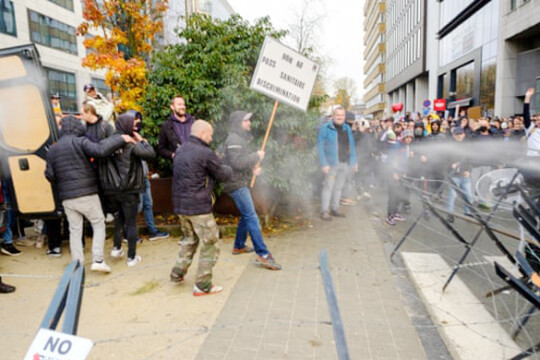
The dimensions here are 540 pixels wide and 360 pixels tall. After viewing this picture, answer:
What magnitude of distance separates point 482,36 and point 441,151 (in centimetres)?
1907

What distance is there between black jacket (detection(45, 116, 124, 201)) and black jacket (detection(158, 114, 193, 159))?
1220 mm

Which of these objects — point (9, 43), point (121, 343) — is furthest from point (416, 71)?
point (121, 343)

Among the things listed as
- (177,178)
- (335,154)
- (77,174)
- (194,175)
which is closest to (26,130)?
(77,174)

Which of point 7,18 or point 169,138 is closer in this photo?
point 169,138

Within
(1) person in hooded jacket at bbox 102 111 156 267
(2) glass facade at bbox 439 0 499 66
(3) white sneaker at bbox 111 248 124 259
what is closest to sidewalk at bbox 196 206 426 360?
(1) person in hooded jacket at bbox 102 111 156 267

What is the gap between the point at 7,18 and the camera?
2408 cm

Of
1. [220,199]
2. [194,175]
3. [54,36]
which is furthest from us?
[54,36]

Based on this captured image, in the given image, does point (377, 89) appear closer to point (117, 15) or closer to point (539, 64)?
Result: point (539, 64)

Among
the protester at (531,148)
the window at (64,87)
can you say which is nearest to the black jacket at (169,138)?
the protester at (531,148)

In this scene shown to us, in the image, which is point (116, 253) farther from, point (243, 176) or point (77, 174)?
point (243, 176)

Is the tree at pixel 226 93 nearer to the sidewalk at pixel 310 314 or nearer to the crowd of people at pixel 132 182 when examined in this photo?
the crowd of people at pixel 132 182

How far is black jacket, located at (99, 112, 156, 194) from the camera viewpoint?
4.80 metres

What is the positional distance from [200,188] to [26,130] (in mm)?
2800

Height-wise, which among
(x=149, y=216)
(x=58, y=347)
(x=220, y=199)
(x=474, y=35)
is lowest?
(x=149, y=216)
